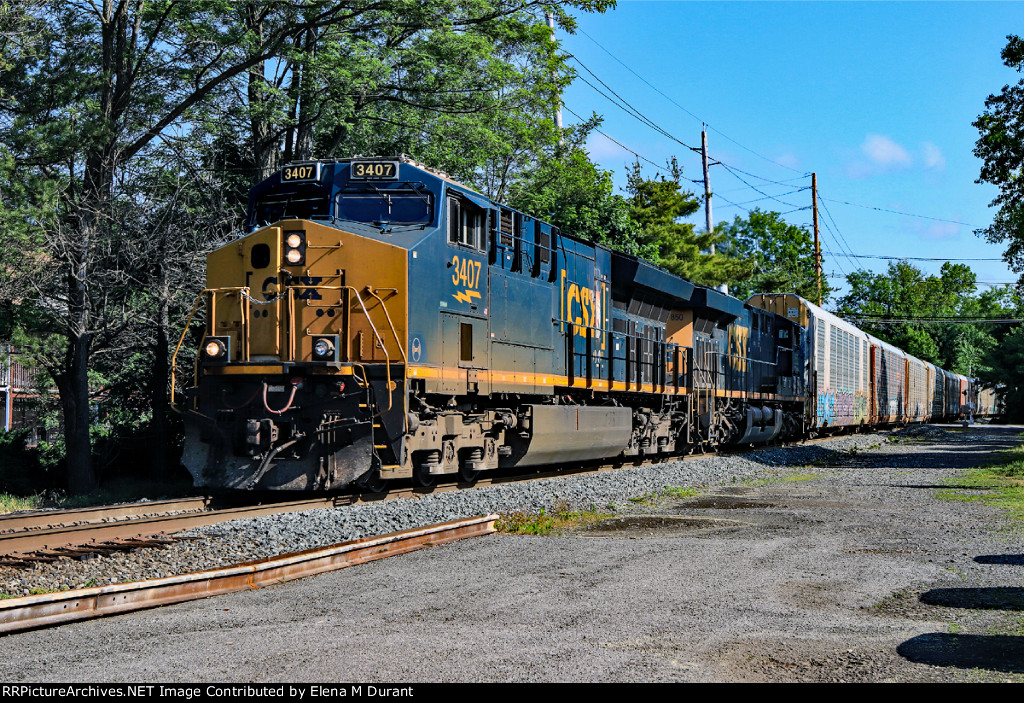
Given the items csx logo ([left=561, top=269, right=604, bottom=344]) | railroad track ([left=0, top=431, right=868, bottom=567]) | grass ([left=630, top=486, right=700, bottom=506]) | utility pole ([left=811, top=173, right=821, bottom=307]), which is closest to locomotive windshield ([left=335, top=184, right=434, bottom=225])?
railroad track ([left=0, top=431, right=868, bottom=567])

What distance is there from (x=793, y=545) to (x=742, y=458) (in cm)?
1114

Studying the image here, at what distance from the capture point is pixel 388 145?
66.0ft

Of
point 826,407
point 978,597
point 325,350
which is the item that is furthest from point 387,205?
point 826,407

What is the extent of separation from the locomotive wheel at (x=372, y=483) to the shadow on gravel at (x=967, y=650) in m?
6.44

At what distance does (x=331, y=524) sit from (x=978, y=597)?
5.50 m

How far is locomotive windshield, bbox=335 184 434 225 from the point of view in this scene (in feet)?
35.1

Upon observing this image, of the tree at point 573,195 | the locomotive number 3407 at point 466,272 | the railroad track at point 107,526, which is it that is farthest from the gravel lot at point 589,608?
the tree at point 573,195

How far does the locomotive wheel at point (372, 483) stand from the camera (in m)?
10.1

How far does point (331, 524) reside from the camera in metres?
8.62

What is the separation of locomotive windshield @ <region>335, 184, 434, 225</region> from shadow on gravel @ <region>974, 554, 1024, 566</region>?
21.9 feet

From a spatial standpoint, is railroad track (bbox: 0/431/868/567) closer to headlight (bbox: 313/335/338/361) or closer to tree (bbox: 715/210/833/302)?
headlight (bbox: 313/335/338/361)

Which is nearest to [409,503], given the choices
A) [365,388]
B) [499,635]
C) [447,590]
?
[365,388]

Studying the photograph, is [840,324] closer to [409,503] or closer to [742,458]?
[742,458]

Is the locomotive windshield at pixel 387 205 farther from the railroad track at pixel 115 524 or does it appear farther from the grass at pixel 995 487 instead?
the grass at pixel 995 487
